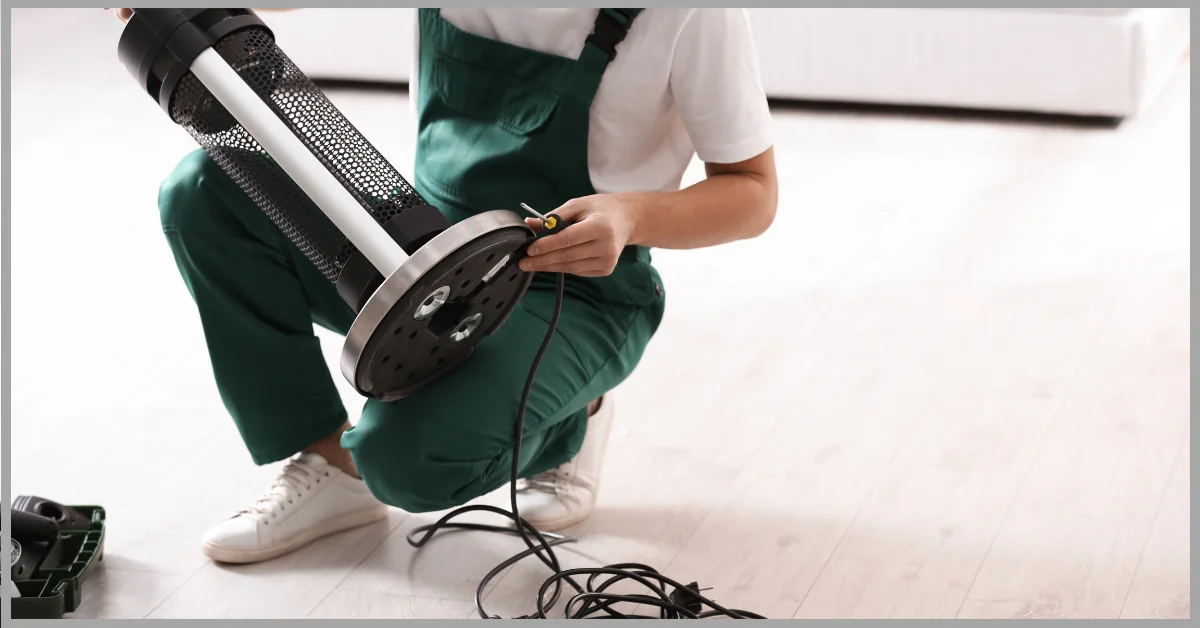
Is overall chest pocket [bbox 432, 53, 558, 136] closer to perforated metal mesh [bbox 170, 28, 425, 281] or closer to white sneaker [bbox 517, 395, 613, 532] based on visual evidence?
perforated metal mesh [bbox 170, 28, 425, 281]

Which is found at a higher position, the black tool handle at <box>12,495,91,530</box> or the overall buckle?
the overall buckle

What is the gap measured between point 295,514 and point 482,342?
284 mm

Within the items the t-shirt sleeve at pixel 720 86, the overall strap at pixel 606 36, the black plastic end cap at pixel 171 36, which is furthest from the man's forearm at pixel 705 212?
the black plastic end cap at pixel 171 36

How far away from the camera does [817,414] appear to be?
1708 mm

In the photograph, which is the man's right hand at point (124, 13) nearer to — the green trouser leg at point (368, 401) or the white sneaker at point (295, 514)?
the green trouser leg at point (368, 401)

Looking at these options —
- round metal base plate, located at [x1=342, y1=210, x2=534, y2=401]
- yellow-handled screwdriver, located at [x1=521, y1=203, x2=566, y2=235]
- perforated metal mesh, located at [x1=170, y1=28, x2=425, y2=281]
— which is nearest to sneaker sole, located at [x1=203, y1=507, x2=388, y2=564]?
round metal base plate, located at [x1=342, y1=210, x2=534, y2=401]

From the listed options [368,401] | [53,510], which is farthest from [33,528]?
[368,401]

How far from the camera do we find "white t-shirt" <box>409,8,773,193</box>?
1234 mm

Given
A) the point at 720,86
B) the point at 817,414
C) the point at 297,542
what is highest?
the point at 720,86

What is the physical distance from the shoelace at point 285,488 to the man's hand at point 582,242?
0.43m

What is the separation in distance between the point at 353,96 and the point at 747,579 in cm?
241

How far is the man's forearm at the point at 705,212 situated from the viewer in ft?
3.97

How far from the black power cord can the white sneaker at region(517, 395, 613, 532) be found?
0.19 ft

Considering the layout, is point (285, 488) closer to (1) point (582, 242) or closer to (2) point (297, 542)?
(2) point (297, 542)
